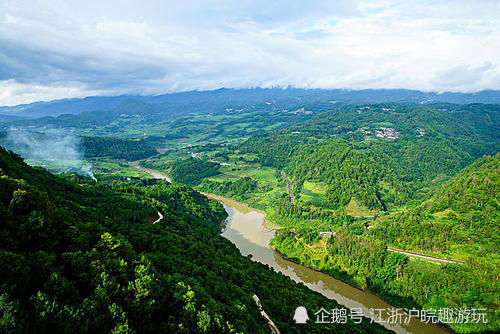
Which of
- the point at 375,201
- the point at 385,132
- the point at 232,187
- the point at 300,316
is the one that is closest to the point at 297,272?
the point at 300,316

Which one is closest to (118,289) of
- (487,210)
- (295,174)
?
(487,210)

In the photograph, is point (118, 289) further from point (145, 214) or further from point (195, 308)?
point (145, 214)

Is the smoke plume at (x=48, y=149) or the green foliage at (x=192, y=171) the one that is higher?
the smoke plume at (x=48, y=149)

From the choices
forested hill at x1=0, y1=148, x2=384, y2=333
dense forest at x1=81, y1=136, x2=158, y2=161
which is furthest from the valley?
forested hill at x1=0, y1=148, x2=384, y2=333

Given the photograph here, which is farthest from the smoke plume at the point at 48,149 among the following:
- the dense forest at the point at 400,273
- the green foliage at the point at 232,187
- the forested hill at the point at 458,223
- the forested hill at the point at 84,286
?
the forested hill at the point at 458,223

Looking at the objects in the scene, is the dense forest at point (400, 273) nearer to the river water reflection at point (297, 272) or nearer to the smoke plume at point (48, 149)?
the river water reflection at point (297, 272)

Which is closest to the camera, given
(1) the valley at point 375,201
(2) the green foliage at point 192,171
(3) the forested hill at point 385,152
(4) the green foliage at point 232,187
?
(1) the valley at point 375,201

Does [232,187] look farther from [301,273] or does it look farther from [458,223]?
[458,223]

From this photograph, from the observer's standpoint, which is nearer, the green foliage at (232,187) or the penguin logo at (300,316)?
the penguin logo at (300,316)
